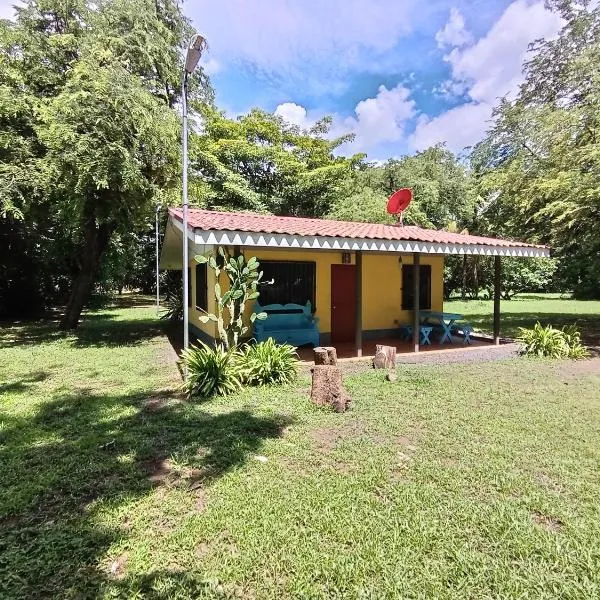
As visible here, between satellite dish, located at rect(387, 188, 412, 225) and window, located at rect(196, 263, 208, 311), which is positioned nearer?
window, located at rect(196, 263, 208, 311)

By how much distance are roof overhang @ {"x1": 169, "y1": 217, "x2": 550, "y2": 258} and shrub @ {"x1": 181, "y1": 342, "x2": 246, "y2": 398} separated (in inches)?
73.6

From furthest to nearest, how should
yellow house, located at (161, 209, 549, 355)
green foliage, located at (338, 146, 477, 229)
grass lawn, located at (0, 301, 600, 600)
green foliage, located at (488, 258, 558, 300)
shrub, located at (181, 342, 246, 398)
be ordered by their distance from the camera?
green foliage, located at (488, 258, 558, 300)
green foliage, located at (338, 146, 477, 229)
yellow house, located at (161, 209, 549, 355)
shrub, located at (181, 342, 246, 398)
grass lawn, located at (0, 301, 600, 600)

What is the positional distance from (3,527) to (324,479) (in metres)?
2.51

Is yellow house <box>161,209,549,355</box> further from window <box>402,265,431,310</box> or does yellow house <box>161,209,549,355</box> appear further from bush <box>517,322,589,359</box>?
bush <box>517,322,589,359</box>

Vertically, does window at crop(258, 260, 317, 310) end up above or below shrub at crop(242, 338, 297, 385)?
above

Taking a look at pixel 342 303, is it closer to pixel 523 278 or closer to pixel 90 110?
pixel 90 110

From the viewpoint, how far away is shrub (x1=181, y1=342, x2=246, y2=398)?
622cm

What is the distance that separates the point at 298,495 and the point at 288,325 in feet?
20.7

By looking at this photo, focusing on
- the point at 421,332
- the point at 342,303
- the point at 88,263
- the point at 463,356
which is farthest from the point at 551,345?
the point at 88,263

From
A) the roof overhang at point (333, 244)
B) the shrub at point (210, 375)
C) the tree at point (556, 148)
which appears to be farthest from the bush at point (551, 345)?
the shrub at point (210, 375)

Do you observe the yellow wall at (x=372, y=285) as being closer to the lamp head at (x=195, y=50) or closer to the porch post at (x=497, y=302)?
the porch post at (x=497, y=302)

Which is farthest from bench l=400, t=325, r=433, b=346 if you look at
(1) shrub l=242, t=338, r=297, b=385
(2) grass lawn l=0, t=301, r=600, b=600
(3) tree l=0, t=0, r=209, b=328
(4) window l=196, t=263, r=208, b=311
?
(3) tree l=0, t=0, r=209, b=328

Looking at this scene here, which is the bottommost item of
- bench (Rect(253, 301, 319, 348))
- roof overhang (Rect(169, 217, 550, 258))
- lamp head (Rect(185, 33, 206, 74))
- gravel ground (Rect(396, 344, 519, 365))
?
gravel ground (Rect(396, 344, 519, 365))

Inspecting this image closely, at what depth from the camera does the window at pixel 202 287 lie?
10.8 meters
